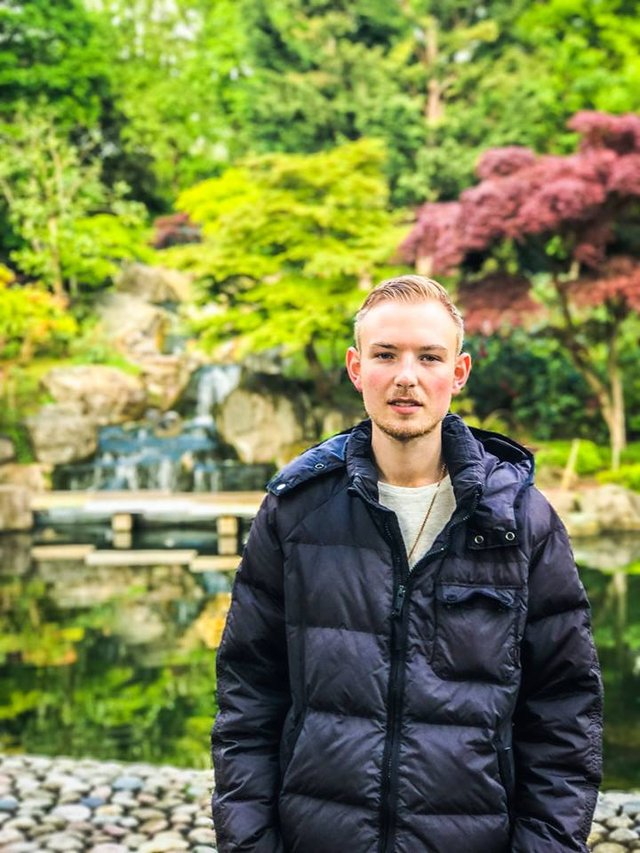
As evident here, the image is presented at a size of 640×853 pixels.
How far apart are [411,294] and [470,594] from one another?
48 centimetres

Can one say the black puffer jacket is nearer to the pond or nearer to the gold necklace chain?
the gold necklace chain

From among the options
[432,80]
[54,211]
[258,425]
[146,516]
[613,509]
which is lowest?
[146,516]

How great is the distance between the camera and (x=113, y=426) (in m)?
15.7

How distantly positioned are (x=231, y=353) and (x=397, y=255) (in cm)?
582

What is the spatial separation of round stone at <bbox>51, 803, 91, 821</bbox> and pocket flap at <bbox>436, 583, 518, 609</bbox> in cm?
268

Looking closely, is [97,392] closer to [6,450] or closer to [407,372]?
[6,450]

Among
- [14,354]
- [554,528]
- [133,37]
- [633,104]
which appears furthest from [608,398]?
[133,37]

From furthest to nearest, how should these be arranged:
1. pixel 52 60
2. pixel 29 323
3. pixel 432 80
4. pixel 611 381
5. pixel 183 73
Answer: pixel 183 73, pixel 52 60, pixel 432 80, pixel 29 323, pixel 611 381

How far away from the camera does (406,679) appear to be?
1411 millimetres

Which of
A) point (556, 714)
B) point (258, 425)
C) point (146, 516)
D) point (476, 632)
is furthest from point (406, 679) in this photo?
point (258, 425)

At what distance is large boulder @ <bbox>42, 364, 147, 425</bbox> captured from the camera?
15703 mm

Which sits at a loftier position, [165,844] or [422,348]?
[422,348]

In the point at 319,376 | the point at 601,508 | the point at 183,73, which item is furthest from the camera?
the point at 183,73

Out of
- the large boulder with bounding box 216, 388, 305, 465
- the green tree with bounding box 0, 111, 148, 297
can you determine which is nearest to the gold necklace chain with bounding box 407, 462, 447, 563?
the large boulder with bounding box 216, 388, 305, 465
